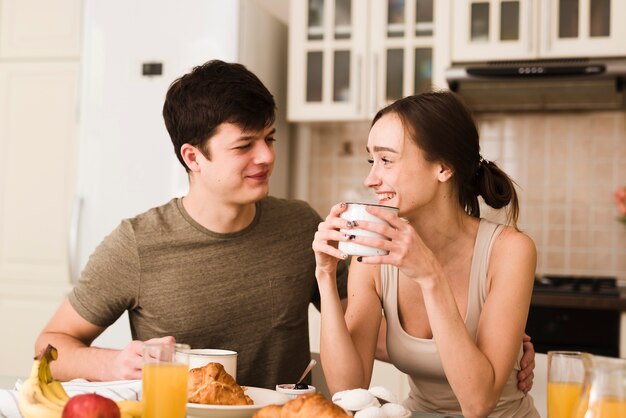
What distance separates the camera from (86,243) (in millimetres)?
3082

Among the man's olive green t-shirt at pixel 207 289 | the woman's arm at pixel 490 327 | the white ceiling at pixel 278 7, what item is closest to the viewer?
the woman's arm at pixel 490 327

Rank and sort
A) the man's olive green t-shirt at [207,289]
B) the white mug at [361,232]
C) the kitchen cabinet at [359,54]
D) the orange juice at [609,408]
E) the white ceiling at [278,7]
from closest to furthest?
the orange juice at [609,408] < the white mug at [361,232] < the man's olive green t-shirt at [207,289] < the kitchen cabinet at [359,54] < the white ceiling at [278,7]

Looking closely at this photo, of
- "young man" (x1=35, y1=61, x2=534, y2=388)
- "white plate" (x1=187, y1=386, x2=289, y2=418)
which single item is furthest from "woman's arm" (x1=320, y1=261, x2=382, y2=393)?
"white plate" (x1=187, y1=386, x2=289, y2=418)

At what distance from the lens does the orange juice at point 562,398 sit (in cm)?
112

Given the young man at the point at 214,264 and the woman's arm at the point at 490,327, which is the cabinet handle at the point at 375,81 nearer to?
the young man at the point at 214,264

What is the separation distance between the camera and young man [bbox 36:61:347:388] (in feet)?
5.75

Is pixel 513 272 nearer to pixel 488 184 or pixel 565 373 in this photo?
pixel 488 184

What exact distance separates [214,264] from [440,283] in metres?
0.58

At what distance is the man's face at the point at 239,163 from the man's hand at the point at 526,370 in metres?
0.64

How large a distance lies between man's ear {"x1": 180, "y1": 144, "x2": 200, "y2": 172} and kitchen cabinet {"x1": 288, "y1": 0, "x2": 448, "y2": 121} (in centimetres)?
148

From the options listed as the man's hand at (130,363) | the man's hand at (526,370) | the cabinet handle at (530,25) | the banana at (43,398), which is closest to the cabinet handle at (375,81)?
the cabinet handle at (530,25)

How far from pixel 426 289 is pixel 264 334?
504 mm

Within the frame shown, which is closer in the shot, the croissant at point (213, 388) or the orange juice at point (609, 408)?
the orange juice at point (609, 408)

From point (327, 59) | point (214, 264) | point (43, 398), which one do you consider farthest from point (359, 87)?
point (43, 398)
